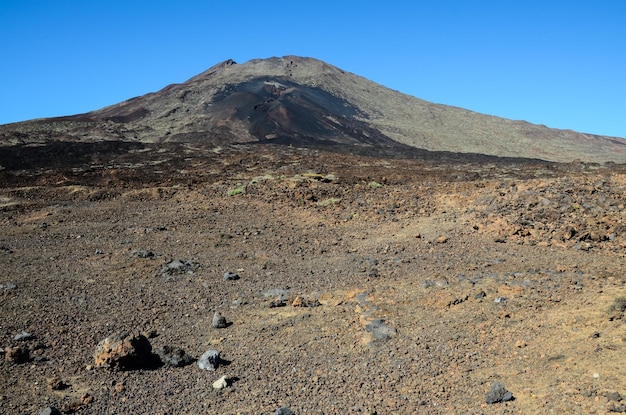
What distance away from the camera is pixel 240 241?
39.3 ft

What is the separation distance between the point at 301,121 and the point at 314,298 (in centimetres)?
5028

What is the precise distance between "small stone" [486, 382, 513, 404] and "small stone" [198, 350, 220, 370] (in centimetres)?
293

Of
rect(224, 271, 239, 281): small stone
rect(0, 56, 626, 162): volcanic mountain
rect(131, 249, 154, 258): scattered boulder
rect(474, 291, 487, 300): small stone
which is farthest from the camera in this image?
rect(0, 56, 626, 162): volcanic mountain

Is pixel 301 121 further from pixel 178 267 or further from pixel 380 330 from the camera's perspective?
pixel 380 330

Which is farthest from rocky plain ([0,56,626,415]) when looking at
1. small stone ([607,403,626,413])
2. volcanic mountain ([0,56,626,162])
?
volcanic mountain ([0,56,626,162])

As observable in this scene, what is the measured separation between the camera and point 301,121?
5759cm

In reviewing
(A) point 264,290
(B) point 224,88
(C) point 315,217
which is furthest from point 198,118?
(A) point 264,290

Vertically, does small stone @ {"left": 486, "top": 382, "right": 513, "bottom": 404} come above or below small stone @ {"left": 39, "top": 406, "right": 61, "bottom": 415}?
above

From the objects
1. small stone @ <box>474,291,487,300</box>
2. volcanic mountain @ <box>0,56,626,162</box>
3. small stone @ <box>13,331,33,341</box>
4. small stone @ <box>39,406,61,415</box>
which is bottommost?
small stone @ <box>39,406,61,415</box>

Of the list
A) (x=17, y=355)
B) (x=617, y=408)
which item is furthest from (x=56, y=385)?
(x=617, y=408)

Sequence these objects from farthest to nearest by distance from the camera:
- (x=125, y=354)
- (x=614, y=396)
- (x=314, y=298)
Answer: (x=314, y=298), (x=125, y=354), (x=614, y=396)

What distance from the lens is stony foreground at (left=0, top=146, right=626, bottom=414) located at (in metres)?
5.50

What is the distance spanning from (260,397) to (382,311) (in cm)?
245

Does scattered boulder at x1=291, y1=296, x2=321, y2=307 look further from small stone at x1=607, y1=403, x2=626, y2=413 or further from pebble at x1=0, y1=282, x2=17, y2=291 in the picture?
pebble at x1=0, y1=282, x2=17, y2=291
